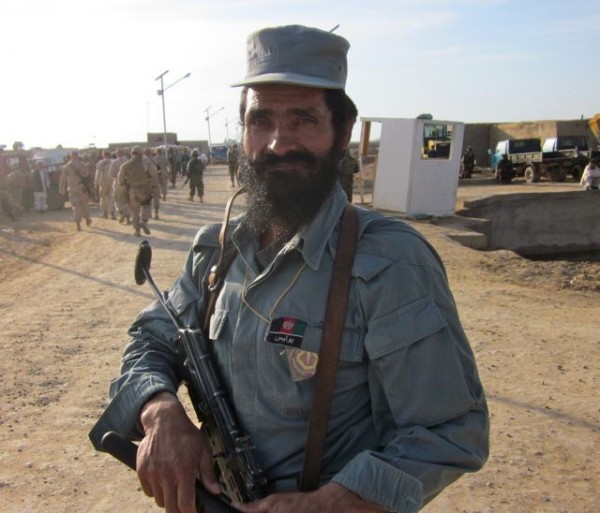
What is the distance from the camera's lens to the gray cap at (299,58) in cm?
162

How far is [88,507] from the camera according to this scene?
11.9 feet

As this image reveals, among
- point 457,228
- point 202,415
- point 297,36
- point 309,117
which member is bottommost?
point 457,228

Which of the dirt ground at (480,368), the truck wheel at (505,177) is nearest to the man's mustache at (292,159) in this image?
the dirt ground at (480,368)

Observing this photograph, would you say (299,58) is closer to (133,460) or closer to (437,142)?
(133,460)

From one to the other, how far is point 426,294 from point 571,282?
9358 mm

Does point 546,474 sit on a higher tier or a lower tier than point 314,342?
lower

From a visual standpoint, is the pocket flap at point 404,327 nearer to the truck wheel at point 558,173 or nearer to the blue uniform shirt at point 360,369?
the blue uniform shirt at point 360,369

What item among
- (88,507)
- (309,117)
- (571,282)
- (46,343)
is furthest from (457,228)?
(309,117)

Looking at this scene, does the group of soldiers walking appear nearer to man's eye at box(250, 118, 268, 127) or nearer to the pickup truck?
man's eye at box(250, 118, 268, 127)

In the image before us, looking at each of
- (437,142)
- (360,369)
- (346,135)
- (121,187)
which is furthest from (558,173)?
(360,369)

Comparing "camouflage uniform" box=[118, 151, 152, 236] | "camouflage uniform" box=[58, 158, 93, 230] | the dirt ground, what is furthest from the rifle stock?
"camouflage uniform" box=[58, 158, 93, 230]

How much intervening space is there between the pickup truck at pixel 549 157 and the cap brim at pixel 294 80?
97.0 ft

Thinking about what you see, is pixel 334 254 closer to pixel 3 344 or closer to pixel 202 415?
pixel 202 415

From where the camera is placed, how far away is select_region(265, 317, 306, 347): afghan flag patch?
150cm
